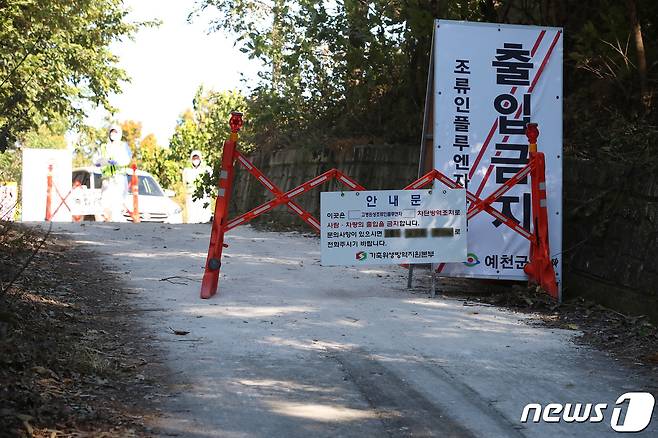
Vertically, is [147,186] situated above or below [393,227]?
above

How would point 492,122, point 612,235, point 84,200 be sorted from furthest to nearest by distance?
point 84,200 < point 492,122 < point 612,235

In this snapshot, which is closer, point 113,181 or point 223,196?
point 223,196

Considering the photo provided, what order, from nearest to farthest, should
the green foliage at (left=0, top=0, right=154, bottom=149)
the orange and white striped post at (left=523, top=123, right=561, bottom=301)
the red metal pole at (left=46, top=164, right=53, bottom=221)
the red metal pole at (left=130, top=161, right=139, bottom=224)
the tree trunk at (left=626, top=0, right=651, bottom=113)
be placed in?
the orange and white striped post at (left=523, top=123, right=561, bottom=301), the tree trunk at (left=626, top=0, right=651, bottom=113), the green foliage at (left=0, top=0, right=154, bottom=149), the red metal pole at (left=130, top=161, right=139, bottom=224), the red metal pole at (left=46, top=164, right=53, bottom=221)

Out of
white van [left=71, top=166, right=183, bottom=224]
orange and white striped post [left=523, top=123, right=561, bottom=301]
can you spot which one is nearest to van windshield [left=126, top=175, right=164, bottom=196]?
white van [left=71, top=166, right=183, bottom=224]

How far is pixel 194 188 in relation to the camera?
1254 inches

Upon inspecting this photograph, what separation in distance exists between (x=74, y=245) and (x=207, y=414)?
885 centimetres

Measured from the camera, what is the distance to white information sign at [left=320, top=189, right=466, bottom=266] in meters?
9.49

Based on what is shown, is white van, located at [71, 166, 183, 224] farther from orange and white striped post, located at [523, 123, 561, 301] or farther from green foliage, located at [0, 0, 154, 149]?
orange and white striped post, located at [523, 123, 561, 301]

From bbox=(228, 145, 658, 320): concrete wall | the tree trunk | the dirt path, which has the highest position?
the tree trunk

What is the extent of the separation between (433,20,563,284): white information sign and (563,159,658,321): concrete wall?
359 millimetres

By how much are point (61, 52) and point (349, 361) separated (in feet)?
58.2

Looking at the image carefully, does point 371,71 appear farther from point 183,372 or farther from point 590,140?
point 183,372

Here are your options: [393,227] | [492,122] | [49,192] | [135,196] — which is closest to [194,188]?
[49,192]

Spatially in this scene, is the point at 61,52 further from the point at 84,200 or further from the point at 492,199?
the point at 492,199
